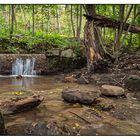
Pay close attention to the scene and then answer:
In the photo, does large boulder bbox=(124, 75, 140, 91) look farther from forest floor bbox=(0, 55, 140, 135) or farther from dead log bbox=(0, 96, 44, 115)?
dead log bbox=(0, 96, 44, 115)

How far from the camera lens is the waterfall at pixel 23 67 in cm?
1223

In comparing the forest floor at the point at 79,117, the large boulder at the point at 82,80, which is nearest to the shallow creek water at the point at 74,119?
the forest floor at the point at 79,117

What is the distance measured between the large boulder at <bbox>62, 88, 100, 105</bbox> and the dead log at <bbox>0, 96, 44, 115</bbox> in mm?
783

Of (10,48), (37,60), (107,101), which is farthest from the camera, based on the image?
(10,48)

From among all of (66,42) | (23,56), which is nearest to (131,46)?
(66,42)

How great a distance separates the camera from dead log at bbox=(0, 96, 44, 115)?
552 cm

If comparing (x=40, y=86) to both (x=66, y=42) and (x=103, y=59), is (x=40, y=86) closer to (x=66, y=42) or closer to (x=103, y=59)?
(x=103, y=59)

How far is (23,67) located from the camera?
12328mm

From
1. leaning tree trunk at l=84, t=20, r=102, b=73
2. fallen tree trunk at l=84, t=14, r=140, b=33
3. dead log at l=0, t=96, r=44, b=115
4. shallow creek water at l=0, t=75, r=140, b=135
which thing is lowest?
shallow creek water at l=0, t=75, r=140, b=135

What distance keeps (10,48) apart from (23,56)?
1.27m

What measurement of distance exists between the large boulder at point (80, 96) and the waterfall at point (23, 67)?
237 inches

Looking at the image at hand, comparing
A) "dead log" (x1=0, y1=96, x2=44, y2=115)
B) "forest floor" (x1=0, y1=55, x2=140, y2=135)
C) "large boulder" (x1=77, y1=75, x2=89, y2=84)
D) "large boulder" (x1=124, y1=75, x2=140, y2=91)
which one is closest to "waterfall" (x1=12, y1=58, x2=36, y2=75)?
"large boulder" (x1=77, y1=75, x2=89, y2=84)

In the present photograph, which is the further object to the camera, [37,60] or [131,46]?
[131,46]

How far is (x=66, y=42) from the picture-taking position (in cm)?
1368
